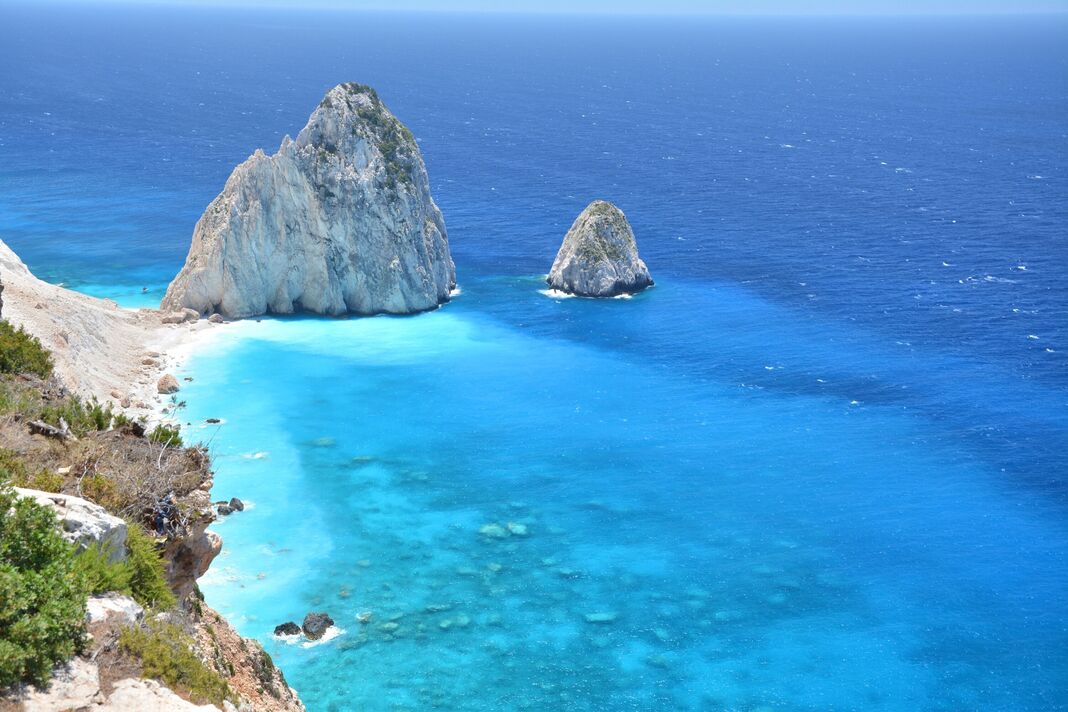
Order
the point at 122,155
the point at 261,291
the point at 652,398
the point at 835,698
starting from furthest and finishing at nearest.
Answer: the point at 122,155, the point at 261,291, the point at 652,398, the point at 835,698

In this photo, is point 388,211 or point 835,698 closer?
point 835,698

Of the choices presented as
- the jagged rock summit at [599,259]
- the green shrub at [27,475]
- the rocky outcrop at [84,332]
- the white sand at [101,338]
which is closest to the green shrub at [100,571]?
the green shrub at [27,475]

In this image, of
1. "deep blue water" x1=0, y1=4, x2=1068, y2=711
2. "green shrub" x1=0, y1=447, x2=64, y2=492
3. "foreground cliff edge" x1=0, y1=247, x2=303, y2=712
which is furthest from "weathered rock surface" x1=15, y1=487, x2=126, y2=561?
"deep blue water" x1=0, y1=4, x2=1068, y2=711

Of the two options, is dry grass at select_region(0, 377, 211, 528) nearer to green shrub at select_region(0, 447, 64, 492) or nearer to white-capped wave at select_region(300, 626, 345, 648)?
green shrub at select_region(0, 447, 64, 492)

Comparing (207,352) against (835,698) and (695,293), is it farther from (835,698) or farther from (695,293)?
(835,698)

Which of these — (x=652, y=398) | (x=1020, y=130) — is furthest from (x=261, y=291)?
(x=1020, y=130)

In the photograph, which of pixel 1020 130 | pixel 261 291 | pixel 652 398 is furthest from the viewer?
pixel 1020 130

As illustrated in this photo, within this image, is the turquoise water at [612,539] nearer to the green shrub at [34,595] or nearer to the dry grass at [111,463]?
the dry grass at [111,463]
